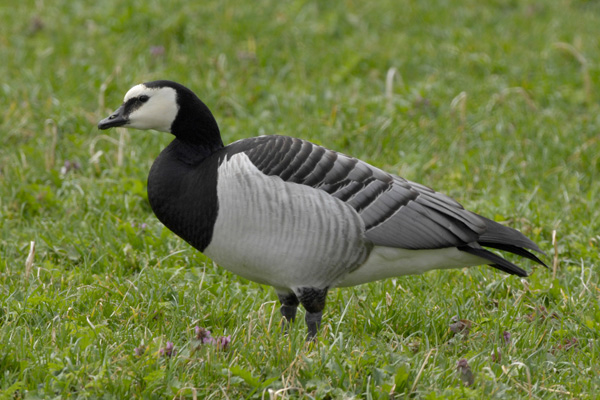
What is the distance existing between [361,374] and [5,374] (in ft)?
5.68

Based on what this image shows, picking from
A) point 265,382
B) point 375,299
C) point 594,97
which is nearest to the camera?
point 265,382

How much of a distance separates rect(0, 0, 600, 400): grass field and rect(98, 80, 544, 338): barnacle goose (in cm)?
33

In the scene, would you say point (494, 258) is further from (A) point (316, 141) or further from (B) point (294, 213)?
(A) point (316, 141)

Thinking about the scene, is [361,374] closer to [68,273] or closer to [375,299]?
[375,299]

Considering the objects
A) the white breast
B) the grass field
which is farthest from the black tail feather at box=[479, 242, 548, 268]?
the white breast

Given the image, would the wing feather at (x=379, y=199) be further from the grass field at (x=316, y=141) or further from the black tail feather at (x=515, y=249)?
the grass field at (x=316, y=141)

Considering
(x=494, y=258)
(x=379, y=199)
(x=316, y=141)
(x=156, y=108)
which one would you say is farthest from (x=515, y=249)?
(x=316, y=141)

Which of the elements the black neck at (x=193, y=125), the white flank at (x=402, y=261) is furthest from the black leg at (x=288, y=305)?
the black neck at (x=193, y=125)

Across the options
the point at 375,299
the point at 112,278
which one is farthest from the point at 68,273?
the point at 375,299

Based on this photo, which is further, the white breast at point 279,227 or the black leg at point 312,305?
the black leg at point 312,305

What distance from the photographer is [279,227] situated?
4578 millimetres

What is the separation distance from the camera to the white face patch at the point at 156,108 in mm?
4938

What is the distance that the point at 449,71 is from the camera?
9625 mm

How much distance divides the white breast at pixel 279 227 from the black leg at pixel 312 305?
95mm
